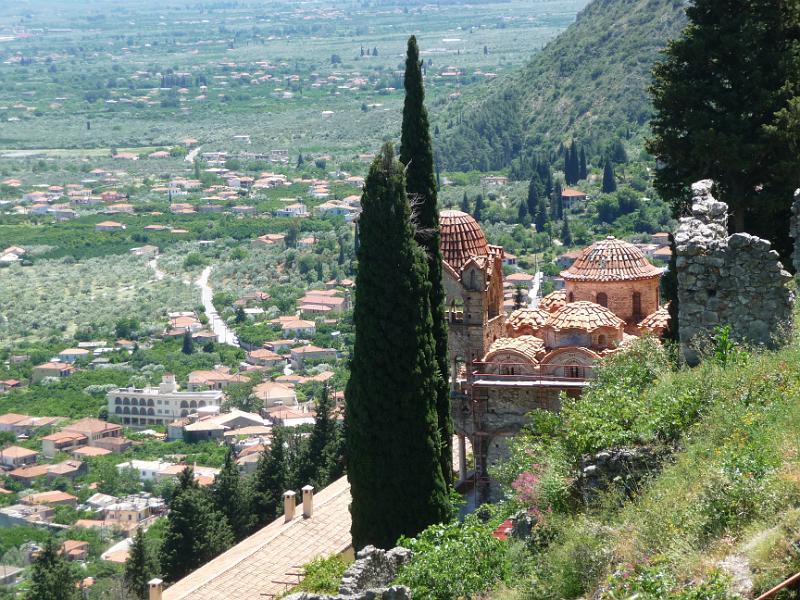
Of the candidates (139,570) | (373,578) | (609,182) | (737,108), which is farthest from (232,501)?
(609,182)

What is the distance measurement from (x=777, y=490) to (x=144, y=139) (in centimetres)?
15703

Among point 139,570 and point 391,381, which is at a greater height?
point 391,381

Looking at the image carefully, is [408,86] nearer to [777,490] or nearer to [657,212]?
[777,490]

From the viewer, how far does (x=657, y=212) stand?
210 feet

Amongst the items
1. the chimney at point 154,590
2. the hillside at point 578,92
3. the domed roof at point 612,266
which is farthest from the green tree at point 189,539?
the hillside at point 578,92

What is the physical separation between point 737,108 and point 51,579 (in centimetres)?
1355

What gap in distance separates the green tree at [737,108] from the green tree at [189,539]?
10364mm

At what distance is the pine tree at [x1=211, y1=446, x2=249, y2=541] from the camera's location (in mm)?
24033

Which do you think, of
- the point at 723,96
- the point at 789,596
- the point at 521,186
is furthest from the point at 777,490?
the point at 521,186

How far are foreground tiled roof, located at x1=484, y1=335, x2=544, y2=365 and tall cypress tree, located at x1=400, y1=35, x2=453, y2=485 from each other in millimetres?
1916

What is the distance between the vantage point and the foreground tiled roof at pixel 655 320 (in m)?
18.3

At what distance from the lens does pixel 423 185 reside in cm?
1678

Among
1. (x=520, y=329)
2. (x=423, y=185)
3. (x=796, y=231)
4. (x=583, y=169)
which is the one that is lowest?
(x=583, y=169)

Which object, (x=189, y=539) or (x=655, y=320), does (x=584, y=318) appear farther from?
(x=189, y=539)
